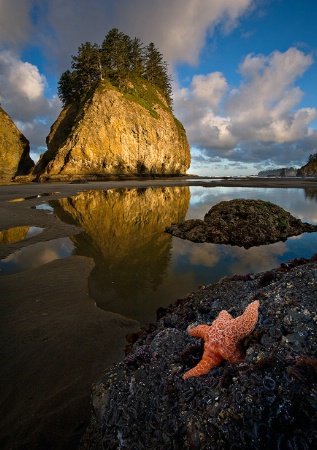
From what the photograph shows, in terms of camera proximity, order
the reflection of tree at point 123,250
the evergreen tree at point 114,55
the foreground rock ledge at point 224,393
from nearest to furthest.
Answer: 1. the foreground rock ledge at point 224,393
2. the reflection of tree at point 123,250
3. the evergreen tree at point 114,55

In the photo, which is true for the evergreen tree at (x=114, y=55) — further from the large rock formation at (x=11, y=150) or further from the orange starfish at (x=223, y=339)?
the orange starfish at (x=223, y=339)

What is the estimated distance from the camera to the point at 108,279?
6.42 meters

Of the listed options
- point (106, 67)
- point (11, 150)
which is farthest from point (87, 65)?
point (11, 150)

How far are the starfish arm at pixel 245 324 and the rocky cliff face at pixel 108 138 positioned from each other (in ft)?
172

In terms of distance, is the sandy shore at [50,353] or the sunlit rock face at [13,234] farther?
the sunlit rock face at [13,234]

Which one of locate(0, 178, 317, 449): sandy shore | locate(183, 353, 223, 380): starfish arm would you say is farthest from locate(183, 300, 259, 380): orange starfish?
locate(0, 178, 317, 449): sandy shore

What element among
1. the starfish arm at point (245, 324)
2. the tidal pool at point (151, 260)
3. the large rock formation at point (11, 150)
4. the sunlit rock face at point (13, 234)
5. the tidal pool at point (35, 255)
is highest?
the large rock formation at point (11, 150)

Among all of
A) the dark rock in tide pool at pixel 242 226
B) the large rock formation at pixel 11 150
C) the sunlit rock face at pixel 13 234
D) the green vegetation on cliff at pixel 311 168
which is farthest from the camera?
the green vegetation on cliff at pixel 311 168

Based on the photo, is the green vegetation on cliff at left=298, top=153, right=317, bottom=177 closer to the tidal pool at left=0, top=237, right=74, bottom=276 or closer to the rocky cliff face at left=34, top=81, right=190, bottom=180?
the rocky cliff face at left=34, top=81, right=190, bottom=180

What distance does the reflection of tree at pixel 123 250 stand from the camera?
5.80 m

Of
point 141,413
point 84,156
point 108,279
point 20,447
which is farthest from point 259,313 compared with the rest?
point 84,156

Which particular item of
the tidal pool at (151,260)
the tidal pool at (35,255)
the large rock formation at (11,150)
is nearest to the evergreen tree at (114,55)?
the large rock formation at (11,150)

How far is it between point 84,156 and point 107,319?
52.3 meters

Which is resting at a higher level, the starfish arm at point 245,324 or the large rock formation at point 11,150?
the large rock formation at point 11,150
